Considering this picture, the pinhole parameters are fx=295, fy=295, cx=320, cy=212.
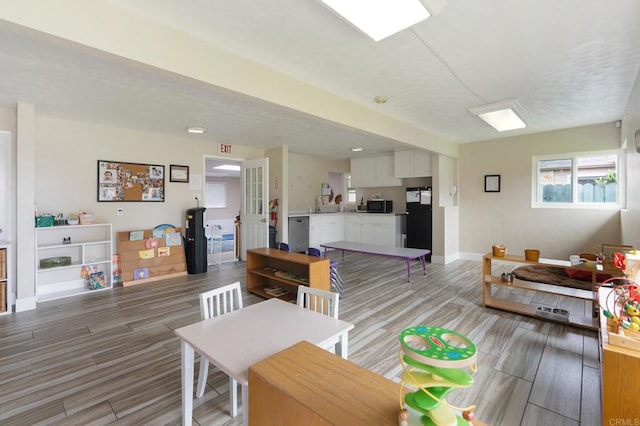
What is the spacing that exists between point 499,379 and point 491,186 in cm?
440

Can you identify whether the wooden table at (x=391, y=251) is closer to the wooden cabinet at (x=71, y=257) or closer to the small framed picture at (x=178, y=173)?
the small framed picture at (x=178, y=173)

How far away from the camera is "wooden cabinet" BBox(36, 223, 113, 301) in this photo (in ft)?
13.0

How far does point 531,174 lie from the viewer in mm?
5230

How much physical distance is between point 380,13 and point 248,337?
1916 mm

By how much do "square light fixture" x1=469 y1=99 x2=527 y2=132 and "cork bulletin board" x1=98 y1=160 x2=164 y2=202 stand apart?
4.87m

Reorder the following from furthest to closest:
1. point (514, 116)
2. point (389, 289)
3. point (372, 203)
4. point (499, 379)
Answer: point (372, 203)
point (389, 289)
point (514, 116)
point (499, 379)

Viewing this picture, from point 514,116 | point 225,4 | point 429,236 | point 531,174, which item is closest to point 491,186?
point 531,174

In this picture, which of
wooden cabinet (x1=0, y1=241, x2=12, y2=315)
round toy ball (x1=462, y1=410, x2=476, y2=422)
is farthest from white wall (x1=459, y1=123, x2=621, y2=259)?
wooden cabinet (x1=0, y1=241, x2=12, y2=315)

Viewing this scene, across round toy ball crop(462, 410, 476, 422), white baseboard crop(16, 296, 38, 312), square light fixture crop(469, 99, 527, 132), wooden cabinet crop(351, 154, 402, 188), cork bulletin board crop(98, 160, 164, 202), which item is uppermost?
square light fixture crop(469, 99, 527, 132)

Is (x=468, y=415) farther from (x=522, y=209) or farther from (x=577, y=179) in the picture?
(x=577, y=179)

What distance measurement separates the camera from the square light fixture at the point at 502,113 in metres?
3.46

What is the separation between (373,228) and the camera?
6.91m

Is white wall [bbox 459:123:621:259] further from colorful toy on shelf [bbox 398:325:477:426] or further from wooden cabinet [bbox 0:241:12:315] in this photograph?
wooden cabinet [bbox 0:241:12:315]

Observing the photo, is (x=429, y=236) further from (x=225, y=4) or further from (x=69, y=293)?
(x=69, y=293)
